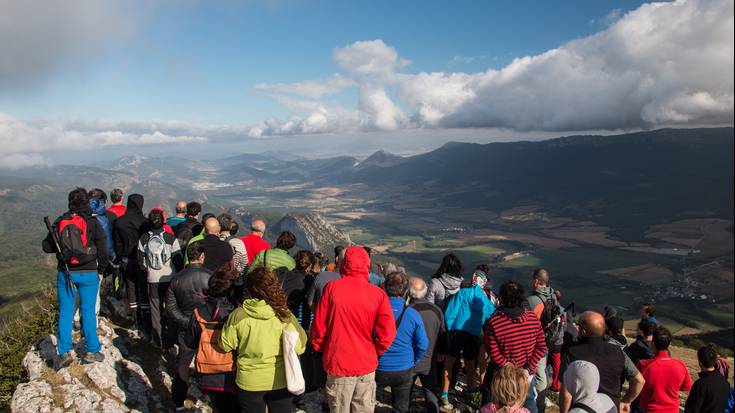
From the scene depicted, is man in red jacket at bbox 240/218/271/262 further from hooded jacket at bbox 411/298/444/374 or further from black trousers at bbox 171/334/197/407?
hooded jacket at bbox 411/298/444/374

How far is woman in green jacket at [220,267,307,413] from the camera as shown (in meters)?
4.54

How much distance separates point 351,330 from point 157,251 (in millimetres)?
5062

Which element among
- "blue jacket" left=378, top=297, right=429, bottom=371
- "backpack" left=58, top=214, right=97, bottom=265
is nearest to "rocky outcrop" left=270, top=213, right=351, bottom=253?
"backpack" left=58, top=214, right=97, bottom=265

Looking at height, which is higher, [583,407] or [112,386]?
[583,407]

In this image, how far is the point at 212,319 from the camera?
5164 millimetres

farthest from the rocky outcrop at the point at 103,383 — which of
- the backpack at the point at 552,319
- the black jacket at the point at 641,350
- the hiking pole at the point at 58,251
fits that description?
the black jacket at the point at 641,350

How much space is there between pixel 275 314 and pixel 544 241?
636 ft

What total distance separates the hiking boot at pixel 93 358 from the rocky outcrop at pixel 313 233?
15967 centimetres

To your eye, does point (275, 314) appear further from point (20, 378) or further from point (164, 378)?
point (20, 378)

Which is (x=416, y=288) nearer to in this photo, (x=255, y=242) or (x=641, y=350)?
(x=255, y=242)

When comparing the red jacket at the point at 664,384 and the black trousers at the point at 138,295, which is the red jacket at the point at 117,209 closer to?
the black trousers at the point at 138,295

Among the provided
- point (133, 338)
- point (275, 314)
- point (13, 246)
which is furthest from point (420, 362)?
point (13, 246)

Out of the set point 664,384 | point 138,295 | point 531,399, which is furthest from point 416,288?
point 138,295

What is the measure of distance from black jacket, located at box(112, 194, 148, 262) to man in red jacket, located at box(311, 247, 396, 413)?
5.92 metres
